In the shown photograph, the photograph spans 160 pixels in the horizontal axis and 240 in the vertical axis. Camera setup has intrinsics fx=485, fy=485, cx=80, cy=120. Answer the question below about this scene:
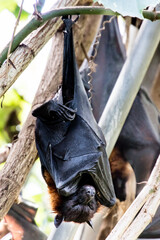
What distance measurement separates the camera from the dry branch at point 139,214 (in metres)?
2.80

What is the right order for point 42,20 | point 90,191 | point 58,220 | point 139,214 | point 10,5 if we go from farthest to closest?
point 10,5
point 58,220
point 90,191
point 139,214
point 42,20

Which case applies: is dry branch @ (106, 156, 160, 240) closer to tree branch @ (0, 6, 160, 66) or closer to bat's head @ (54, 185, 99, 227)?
bat's head @ (54, 185, 99, 227)

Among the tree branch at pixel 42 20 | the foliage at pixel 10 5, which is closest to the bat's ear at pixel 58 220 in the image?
the tree branch at pixel 42 20

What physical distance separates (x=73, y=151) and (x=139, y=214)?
72 cm

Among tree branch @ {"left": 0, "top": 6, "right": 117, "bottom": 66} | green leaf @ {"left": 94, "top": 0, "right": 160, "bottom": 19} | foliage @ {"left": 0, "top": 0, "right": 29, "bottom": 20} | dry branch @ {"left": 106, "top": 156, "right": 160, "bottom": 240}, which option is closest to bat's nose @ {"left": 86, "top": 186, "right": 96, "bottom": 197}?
dry branch @ {"left": 106, "top": 156, "right": 160, "bottom": 240}

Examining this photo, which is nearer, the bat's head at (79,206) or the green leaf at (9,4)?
the bat's head at (79,206)

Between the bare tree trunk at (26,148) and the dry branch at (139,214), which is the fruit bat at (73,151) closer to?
the bare tree trunk at (26,148)

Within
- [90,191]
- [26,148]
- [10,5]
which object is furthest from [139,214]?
[10,5]

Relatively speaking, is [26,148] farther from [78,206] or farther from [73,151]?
[78,206]

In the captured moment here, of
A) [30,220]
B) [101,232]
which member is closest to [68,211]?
[101,232]

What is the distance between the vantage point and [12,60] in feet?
8.66

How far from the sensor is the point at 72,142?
11.3ft

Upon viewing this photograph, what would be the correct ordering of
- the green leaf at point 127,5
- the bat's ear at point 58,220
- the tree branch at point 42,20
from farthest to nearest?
1. the bat's ear at point 58,220
2. the tree branch at point 42,20
3. the green leaf at point 127,5

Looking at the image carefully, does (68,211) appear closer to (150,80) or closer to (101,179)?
(101,179)
